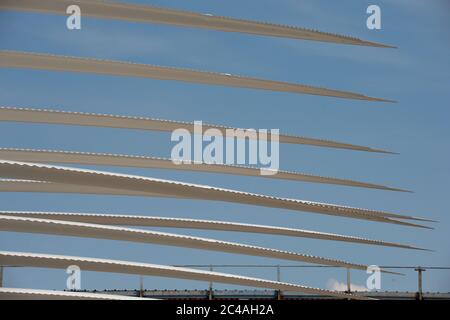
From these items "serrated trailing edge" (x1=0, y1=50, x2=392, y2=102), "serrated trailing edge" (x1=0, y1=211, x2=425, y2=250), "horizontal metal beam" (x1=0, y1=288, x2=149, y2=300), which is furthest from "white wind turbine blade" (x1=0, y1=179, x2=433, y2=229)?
"horizontal metal beam" (x1=0, y1=288, x2=149, y2=300)

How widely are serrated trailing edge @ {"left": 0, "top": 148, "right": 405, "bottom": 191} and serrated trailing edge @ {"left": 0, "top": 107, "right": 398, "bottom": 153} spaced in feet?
0.78

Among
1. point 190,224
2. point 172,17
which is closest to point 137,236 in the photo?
point 190,224

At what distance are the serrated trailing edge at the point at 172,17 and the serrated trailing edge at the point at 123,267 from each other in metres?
1.66

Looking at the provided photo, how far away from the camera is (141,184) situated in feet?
15.2

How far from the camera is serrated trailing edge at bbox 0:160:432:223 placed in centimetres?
409

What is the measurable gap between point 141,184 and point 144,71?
1336 mm

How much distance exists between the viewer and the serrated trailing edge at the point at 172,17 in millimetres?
5074

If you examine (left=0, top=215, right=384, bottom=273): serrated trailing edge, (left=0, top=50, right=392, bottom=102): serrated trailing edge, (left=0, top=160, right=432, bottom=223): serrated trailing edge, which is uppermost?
(left=0, top=50, right=392, bottom=102): serrated trailing edge

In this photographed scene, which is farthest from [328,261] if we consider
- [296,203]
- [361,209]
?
[296,203]

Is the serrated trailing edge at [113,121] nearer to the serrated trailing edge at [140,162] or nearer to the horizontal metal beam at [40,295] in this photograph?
the serrated trailing edge at [140,162]

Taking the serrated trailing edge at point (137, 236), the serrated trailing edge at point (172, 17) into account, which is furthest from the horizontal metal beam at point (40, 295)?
the serrated trailing edge at point (172, 17)

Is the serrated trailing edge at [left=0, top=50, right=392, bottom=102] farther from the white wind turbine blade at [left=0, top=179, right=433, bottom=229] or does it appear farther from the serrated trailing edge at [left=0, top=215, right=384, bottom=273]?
the white wind turbine blade at [left=0, top=179, right=433, bottom=229]
